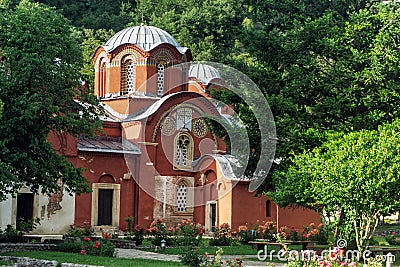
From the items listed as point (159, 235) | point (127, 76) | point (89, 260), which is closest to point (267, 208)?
point (159, 235)

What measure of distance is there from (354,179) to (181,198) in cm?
1314

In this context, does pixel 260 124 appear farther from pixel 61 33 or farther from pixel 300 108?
pixel 61 33

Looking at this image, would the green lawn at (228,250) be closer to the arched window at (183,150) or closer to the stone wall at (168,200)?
the stone wall at (168,200)

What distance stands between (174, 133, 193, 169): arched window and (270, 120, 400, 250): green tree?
10388 millimetres

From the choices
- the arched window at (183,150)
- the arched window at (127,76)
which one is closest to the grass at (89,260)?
the arched window at (183,150)

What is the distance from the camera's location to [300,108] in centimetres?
2102

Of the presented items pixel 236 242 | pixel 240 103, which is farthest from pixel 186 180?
pixel 240 103

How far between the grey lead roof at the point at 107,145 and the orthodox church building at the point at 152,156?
0.04 meters

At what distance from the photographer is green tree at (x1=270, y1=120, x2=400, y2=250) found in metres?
16.5

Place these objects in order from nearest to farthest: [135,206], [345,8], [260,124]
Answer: [260,124] < [345,8] < [135,206]

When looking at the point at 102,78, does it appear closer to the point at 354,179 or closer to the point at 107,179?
the point at 107,179

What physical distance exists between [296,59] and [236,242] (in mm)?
7243

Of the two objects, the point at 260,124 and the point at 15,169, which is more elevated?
the point at 260,124

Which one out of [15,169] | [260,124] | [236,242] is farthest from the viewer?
[236,242]
